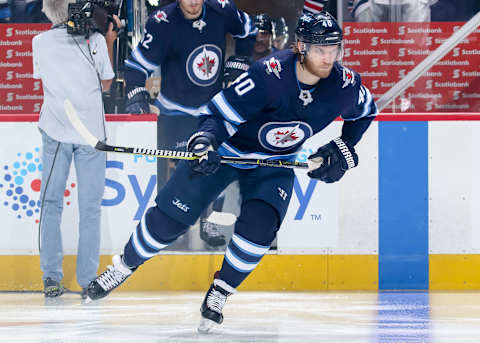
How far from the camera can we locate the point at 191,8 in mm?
4109

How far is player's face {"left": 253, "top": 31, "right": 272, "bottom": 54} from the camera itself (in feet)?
15.4

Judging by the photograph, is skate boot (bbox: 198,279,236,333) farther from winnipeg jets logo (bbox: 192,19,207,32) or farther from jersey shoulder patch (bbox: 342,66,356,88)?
winnipeg jets logo (bbox: 192,19,207,32)

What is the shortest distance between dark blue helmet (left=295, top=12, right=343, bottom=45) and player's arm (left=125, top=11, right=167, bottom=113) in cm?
125

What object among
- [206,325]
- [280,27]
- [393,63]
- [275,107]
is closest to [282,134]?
[275,107]

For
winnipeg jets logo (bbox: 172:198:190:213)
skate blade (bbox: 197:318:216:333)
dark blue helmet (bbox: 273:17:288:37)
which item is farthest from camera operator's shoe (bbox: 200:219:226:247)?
skate blade (bbox: 197:318:216:333)

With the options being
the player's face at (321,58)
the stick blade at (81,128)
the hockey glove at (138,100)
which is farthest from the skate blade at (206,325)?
the hockey glove at (138,100)

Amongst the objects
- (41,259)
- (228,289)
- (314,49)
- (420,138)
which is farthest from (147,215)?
(420,138)

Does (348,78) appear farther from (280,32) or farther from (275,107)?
(280,32)

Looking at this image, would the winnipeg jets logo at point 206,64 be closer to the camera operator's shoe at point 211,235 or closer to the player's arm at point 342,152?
the camera operator's shoe at point 211,235

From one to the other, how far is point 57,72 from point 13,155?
526mm

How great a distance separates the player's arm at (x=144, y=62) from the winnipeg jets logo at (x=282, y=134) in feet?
3.88

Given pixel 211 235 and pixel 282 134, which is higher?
pixel 282 134

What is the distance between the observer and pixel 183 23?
4164 mm

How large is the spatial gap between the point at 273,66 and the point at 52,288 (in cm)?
163
